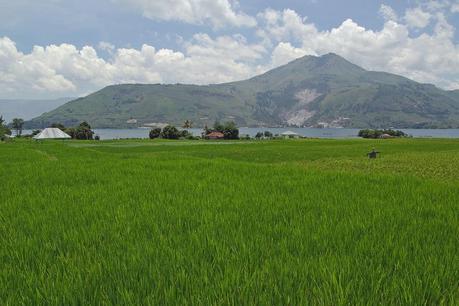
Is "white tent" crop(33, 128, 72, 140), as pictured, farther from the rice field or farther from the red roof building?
the rice field

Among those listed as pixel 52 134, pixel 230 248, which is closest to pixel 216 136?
pixel 52 134

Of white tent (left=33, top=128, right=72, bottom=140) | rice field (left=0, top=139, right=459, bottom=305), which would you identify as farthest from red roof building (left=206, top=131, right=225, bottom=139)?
rice field (left=0, top=139, right=459, bottom=305)

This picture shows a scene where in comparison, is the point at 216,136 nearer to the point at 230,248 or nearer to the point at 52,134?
the point at 52,134

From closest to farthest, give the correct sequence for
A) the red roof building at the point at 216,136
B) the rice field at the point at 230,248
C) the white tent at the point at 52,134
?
the rice field at the point at 230,248, the white tent at the point at 52,134, the red roof building at the point at 216,136

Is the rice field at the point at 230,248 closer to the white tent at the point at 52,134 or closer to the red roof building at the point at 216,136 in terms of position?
the white tent at the point at 52,134

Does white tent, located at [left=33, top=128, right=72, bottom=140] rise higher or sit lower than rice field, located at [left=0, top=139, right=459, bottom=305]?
higher

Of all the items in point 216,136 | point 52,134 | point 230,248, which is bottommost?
point 230,248

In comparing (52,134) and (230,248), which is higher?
(52,134)

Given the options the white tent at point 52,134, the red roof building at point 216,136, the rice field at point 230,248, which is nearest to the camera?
the rice field at point 230,248

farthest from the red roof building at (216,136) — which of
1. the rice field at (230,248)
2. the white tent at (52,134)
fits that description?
the rice field at (230,248)

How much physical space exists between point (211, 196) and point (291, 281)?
4408mm

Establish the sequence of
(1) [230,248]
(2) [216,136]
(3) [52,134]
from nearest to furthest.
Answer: (1) [230,248] → (3) [52,134] → (2) [216,136]

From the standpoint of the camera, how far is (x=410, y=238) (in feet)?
13.3

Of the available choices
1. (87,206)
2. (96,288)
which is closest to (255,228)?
(96,288)
